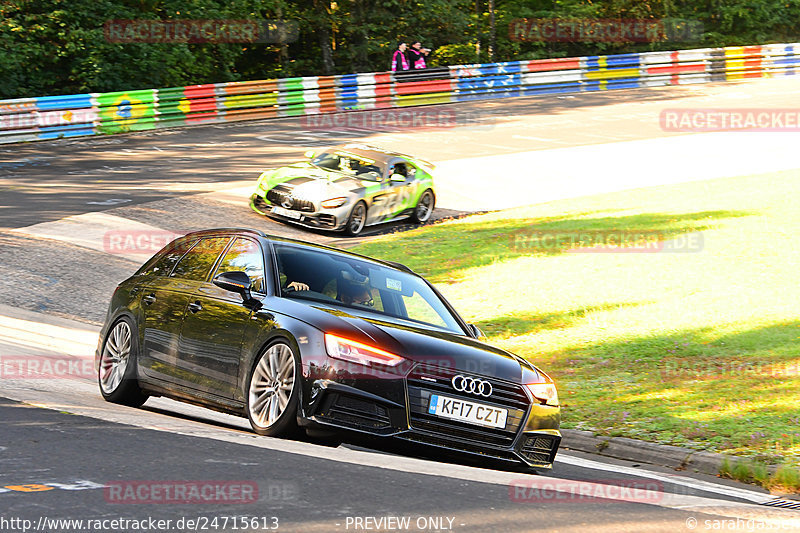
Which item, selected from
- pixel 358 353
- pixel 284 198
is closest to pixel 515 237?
pixel 284 198

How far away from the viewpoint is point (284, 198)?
67.7ft

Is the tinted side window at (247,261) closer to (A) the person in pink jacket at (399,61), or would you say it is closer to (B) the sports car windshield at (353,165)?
(B) the sports car windshield at (353,165)

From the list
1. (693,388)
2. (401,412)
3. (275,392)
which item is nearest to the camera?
(401,412)

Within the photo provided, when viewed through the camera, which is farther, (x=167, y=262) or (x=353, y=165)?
(x=353, y=165)

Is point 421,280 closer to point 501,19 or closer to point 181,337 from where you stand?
point 181,337

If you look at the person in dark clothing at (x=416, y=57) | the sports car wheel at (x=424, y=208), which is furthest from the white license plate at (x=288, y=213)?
the person in dark clothing at (x=416, y=57)

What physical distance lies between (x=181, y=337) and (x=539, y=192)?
18873mm

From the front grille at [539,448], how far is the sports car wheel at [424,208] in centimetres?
1521

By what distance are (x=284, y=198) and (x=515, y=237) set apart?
4.56m

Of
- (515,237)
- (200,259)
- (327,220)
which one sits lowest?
(515,237)

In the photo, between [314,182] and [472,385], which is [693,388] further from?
[314,182]

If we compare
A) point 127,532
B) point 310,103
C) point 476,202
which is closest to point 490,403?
point 127,532

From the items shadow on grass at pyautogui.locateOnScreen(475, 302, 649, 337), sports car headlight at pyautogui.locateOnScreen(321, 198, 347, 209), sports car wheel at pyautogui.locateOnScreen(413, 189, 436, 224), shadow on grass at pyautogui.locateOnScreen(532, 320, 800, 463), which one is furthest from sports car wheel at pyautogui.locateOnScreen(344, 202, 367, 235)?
shadow on grass at pyautogui.locateOnScreen(532, 320, 800, 463)

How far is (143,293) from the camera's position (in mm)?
9219
